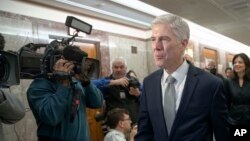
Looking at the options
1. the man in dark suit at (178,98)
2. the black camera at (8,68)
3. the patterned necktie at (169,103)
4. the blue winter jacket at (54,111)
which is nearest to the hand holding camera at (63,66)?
the blue winter jacket at (54,111)

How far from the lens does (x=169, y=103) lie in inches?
53.4

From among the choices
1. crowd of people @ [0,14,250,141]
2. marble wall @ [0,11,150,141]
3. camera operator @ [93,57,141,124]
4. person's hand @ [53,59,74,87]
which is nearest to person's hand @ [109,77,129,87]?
camera operator @ [93,57,141,124]

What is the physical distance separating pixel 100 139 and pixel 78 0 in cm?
207

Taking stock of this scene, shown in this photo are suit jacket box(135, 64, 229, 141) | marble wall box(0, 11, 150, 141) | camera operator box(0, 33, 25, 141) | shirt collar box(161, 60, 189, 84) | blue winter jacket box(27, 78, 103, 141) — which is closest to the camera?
suit jacket box(135, 64, 229, 141)

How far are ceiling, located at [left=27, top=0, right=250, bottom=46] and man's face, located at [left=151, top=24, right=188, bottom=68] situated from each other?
2.58 metres

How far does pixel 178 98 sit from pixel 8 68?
1.02 m

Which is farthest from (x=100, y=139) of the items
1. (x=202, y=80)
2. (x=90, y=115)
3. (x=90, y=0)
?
(x=202, y=80)

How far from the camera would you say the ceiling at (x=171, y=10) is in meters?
3.93

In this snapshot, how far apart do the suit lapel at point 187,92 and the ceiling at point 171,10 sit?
8.84ft

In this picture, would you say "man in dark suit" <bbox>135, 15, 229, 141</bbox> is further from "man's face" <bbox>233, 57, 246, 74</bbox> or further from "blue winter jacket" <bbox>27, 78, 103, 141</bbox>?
"man's face" <bbox>233, 57, 246, 74</bbox>

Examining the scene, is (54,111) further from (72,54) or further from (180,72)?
(180,72)

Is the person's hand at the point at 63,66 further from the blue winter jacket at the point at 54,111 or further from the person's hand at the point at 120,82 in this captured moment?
the person's hand at the point at 120,82

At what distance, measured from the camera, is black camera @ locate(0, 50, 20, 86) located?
1.73 metres

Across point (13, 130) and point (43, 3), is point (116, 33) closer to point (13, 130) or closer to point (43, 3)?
point (43, 3)
